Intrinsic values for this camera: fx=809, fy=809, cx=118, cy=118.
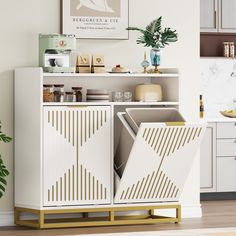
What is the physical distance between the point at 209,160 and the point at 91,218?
1.66 meters

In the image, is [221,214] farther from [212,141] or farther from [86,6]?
[86,6]

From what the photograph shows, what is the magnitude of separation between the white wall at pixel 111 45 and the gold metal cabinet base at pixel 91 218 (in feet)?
0.92

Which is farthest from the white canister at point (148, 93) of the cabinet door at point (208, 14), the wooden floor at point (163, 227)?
the cabinet door at point (208, 14)

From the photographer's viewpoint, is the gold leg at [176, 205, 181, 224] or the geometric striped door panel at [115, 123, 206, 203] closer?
the geometric striped door panel at [115, 123, 206, 203]

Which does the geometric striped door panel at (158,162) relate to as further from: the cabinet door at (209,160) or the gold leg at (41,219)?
the cabinet door at (209,160)

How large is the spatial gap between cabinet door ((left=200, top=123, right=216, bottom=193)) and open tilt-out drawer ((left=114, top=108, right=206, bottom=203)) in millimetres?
1307

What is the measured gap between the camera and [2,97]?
254 inches

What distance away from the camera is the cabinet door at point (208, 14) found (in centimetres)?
823

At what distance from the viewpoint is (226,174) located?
7863 millimetres

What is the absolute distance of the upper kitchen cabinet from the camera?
824 cm

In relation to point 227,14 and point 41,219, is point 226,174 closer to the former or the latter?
point 227,14

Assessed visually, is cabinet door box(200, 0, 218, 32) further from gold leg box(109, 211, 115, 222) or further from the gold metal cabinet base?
gold leg box(109, 211, 115, 222)

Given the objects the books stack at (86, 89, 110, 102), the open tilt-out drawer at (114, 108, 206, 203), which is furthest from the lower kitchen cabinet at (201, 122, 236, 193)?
the books stack at (86, 89, 110, 102)

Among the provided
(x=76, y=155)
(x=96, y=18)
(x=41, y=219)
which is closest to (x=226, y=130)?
(x=96, y=18)
